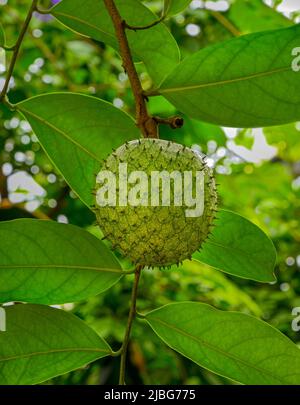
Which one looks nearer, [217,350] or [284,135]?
[217,350]

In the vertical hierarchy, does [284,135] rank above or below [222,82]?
above

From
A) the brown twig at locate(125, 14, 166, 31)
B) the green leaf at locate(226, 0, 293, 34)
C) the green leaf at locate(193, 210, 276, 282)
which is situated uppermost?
the green leaf at locate(226, 0, 293, 34)

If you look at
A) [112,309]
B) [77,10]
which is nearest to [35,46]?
[112,309]

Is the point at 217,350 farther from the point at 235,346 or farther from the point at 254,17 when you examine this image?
the point at 254,17

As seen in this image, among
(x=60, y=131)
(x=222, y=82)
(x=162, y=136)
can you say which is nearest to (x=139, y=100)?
(x=222, y=82)

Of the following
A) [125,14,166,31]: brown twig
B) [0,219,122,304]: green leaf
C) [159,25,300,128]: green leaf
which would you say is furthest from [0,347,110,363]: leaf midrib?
[125,14,166,31]: brown twig

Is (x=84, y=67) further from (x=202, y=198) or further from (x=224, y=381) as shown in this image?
(x=202, y=198)

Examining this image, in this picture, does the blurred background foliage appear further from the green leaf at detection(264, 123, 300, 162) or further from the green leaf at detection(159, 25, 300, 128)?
the green leaf at detection(159, 25, 300, 128)
